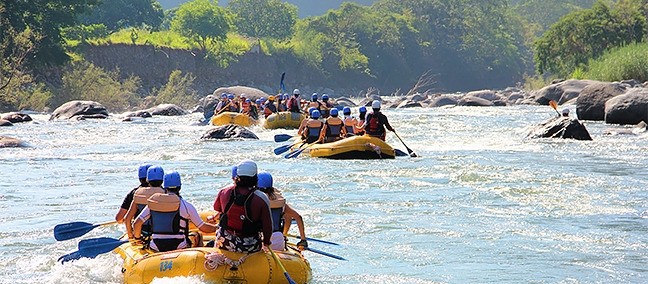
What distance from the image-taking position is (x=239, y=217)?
23.9 feet

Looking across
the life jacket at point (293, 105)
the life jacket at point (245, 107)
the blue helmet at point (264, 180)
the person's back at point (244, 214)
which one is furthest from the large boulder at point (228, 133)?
the person's back at point (244, 214)

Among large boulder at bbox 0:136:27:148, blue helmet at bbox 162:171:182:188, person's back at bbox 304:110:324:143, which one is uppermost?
blue helmet at bbox 162:171:182:188

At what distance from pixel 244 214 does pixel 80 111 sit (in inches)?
1144

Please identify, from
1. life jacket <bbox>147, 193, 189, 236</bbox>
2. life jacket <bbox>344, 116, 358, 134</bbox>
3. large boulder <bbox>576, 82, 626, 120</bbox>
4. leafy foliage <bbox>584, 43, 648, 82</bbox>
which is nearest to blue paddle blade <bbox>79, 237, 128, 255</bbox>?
life jacket <bbox>147, 193, 189, 236</bbox>

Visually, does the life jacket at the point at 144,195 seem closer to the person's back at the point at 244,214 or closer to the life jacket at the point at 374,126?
the person's back at the point at 244,214

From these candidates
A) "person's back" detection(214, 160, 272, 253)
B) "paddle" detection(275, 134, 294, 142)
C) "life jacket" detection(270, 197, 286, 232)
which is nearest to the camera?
"person's back" detection(214, 160, 272, 253)

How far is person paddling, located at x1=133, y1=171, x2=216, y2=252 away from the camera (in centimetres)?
781

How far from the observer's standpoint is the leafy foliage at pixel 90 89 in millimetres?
42375

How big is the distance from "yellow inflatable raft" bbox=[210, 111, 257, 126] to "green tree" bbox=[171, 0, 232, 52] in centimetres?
3883

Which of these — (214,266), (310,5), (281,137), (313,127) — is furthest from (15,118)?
(310,5)

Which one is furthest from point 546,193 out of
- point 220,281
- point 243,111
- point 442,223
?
point 243,111

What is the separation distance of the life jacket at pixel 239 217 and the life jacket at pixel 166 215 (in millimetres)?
552

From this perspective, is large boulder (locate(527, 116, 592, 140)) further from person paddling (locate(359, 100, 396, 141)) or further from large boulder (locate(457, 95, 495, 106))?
large boulder (locate(457, 95, 495, 106))

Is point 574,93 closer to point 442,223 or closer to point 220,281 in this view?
point 442,223
